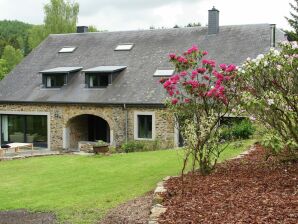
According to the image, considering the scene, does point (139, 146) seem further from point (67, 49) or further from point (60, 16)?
point (60, 16)

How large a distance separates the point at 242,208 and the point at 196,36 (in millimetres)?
21265

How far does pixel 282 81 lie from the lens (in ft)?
28.2

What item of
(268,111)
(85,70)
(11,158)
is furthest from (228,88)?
(85,70)

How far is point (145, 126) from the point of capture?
77.8 ft

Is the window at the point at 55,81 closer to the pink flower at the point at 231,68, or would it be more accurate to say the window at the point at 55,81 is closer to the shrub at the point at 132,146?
the shrub at the point at 132,146

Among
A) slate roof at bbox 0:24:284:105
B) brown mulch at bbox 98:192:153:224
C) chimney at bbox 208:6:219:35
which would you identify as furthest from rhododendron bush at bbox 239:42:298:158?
chimney at bbox 208:6:219:35

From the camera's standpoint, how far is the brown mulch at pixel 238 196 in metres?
6.36

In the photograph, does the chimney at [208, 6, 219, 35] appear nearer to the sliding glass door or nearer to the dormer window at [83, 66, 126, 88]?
the dormer window at [83, 66, 126, 88]

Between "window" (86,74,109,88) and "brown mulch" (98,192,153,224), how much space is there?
56.3ft

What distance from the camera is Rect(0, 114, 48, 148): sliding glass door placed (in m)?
26.9

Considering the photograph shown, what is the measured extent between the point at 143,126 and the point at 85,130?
16.1 feet

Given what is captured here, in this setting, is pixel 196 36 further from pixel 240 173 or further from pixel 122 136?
pixel 240 173

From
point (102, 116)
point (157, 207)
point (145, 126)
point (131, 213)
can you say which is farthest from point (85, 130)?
point (157, 207)

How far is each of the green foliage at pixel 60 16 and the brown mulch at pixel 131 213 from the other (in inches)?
1653
